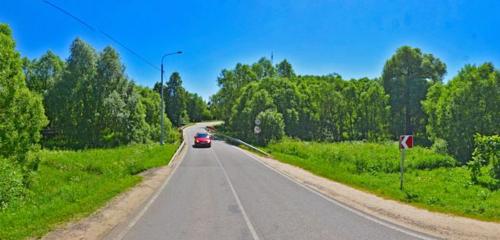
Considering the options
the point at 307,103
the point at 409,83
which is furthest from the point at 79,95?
the point at 409,83

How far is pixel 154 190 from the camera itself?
15758 mm

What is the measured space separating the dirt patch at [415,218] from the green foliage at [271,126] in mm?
33532

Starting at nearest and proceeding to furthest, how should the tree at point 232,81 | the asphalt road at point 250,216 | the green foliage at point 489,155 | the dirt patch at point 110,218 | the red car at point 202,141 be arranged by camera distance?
the dirt patch at point 110,218, the asphalt road at point 250,216, the green foliage at point 489,155, the red car at point 202,141, the tree at point 232,81

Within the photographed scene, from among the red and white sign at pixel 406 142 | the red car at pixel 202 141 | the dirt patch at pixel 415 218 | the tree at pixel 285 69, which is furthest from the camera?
the tree at pixel 285 69

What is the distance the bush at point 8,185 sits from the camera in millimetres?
14547

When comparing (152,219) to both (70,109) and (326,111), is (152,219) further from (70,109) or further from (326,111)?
(326,111)

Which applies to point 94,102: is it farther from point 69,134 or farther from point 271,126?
point 271,126

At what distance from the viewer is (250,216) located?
10.9m

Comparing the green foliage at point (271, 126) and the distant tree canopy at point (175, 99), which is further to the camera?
the distant tree canopy at point (175, 99)

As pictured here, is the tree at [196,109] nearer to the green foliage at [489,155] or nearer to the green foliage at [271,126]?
the green foliage at [271,126]

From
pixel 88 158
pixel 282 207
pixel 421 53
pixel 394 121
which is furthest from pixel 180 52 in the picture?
pixel 421 53

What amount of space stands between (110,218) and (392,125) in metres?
68.7

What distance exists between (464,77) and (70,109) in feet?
157

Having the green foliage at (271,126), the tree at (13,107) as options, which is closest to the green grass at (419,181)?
the tree at (13,107)
